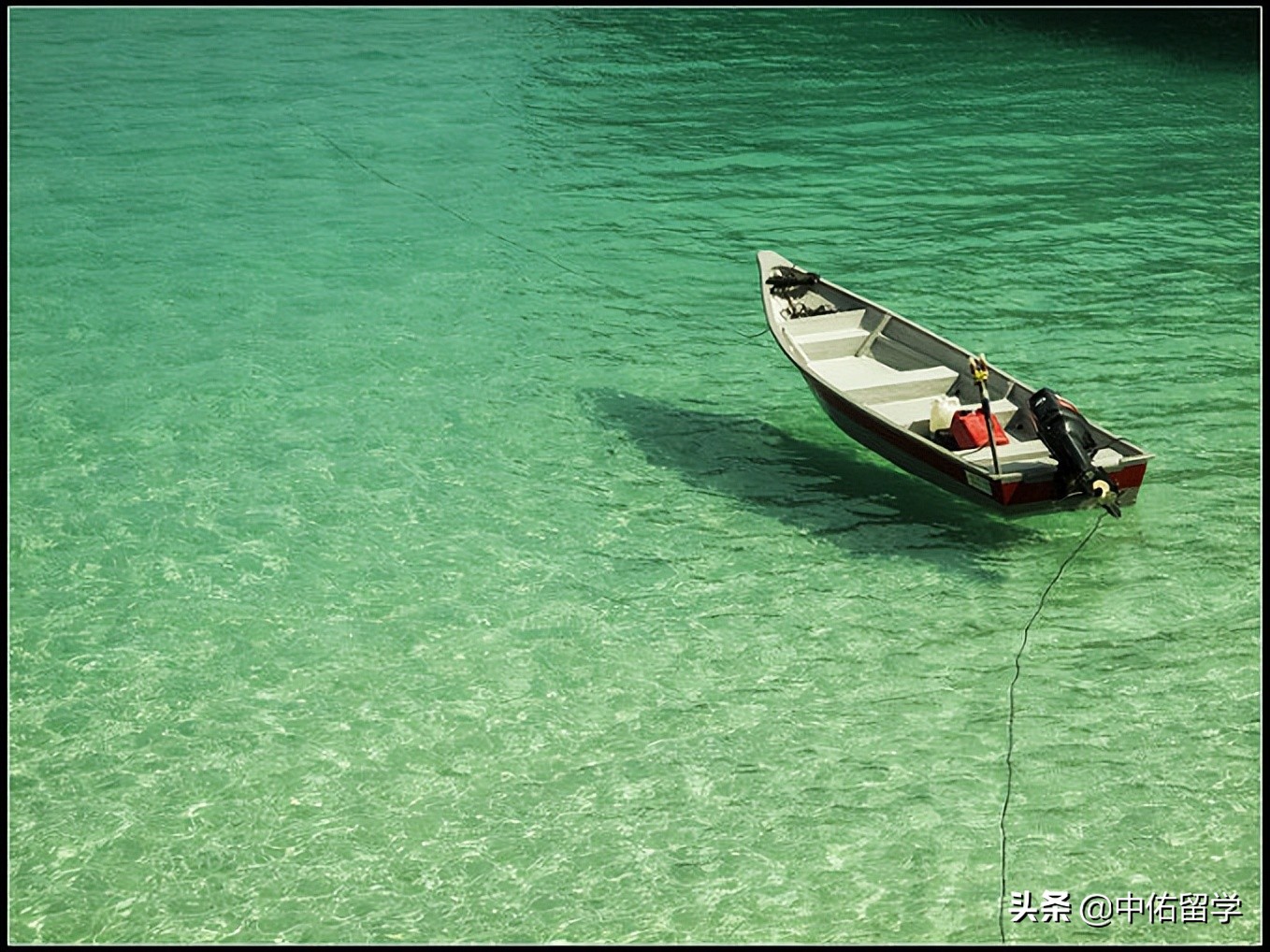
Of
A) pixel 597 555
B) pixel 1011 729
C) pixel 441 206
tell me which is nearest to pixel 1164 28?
pixel 441 206

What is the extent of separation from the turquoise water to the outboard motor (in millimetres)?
784

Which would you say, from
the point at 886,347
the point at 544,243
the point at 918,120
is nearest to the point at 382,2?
the point at 918,120

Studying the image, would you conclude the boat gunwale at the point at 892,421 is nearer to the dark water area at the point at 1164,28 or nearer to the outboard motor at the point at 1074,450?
the outboard motor at the point at 1074,450

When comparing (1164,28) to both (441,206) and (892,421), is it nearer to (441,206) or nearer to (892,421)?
(441,206)

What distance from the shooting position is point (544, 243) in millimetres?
16078

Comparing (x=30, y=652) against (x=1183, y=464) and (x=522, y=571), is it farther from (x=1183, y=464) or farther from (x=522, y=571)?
(x=1183, y=464)

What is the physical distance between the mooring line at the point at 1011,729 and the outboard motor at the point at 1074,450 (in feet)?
2.47

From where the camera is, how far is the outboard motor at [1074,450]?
9.02 metres

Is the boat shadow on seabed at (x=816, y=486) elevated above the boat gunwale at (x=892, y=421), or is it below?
below

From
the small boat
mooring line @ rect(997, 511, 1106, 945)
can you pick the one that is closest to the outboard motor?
the small boat

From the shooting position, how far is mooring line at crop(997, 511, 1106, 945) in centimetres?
716

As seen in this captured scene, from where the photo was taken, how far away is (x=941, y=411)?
9938 mm

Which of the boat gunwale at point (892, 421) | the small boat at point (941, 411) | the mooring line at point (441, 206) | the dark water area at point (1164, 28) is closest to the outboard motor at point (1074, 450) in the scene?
the small boat at point (941, 411)

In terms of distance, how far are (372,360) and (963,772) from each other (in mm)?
7081
